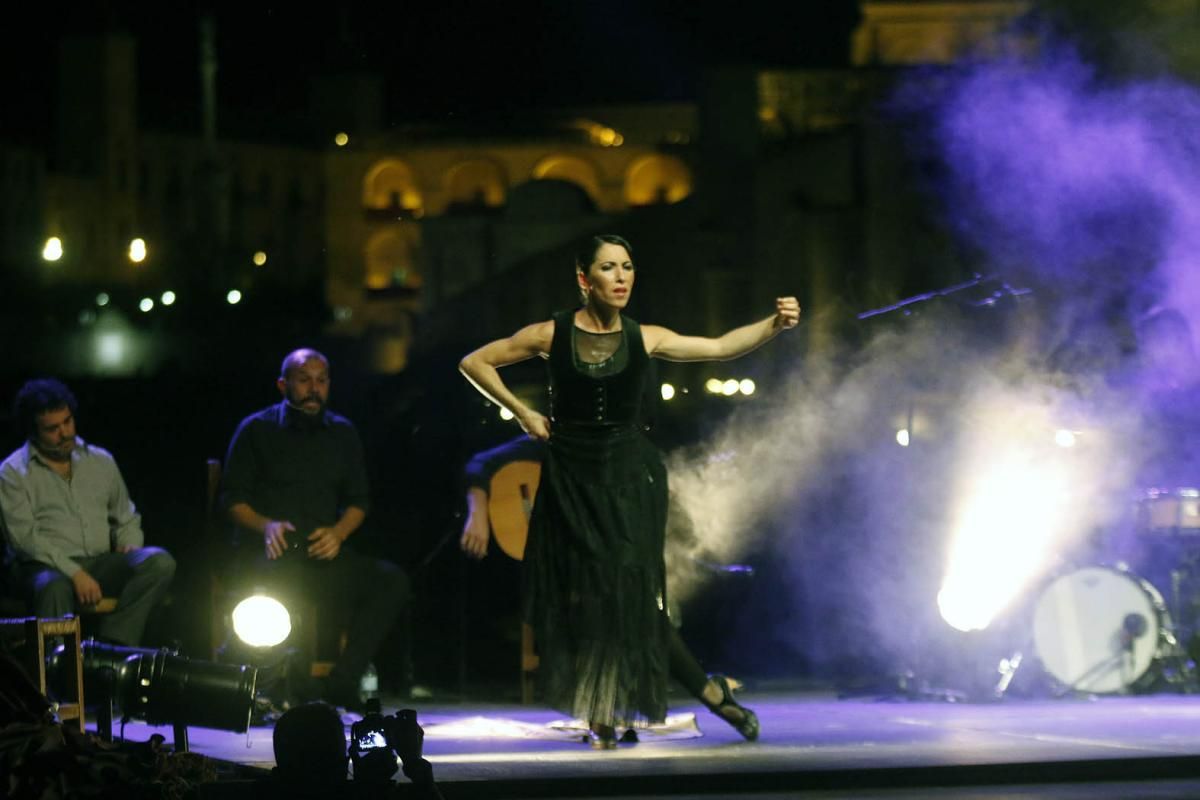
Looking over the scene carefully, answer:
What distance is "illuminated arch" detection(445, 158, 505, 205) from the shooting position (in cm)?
4988

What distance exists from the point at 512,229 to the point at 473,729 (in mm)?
23824

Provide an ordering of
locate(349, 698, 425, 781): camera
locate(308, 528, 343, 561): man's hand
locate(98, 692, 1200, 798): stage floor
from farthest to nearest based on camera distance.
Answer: locate(308, 528, 343, 561): man's hand < locate(98, 692, 1200, 798): stage floor < locate(349, 698, 425, 781): camera

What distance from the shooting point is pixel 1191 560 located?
9.71 metres

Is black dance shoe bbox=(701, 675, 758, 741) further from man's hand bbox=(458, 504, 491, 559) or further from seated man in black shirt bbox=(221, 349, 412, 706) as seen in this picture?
seated man in black shirt bbox=(221, 349, 412, 706)

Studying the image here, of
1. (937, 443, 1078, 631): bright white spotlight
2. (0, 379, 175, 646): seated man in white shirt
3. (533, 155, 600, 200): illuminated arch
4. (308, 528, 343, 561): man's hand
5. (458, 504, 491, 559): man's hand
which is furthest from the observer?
(533, 155, 600, 200): illuminated arch

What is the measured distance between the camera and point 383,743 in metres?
4.47

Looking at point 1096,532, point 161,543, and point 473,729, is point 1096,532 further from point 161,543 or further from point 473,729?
point 161,543

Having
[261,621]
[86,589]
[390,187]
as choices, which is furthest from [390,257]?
[261,621]

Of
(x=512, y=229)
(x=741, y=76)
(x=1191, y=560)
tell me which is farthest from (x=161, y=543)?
(x=512, y=229)

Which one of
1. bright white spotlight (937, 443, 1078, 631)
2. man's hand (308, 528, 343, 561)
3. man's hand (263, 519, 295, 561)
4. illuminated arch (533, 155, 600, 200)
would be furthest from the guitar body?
illuminated arch (533, 155, 600, 200)

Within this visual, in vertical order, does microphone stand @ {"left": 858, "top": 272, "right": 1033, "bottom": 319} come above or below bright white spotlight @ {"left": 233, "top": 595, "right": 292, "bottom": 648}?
above

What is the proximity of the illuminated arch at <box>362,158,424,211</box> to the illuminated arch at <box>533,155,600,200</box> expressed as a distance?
295 centimetres

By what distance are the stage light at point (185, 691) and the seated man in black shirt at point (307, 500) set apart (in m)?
1.57

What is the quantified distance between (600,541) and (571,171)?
141 feet
